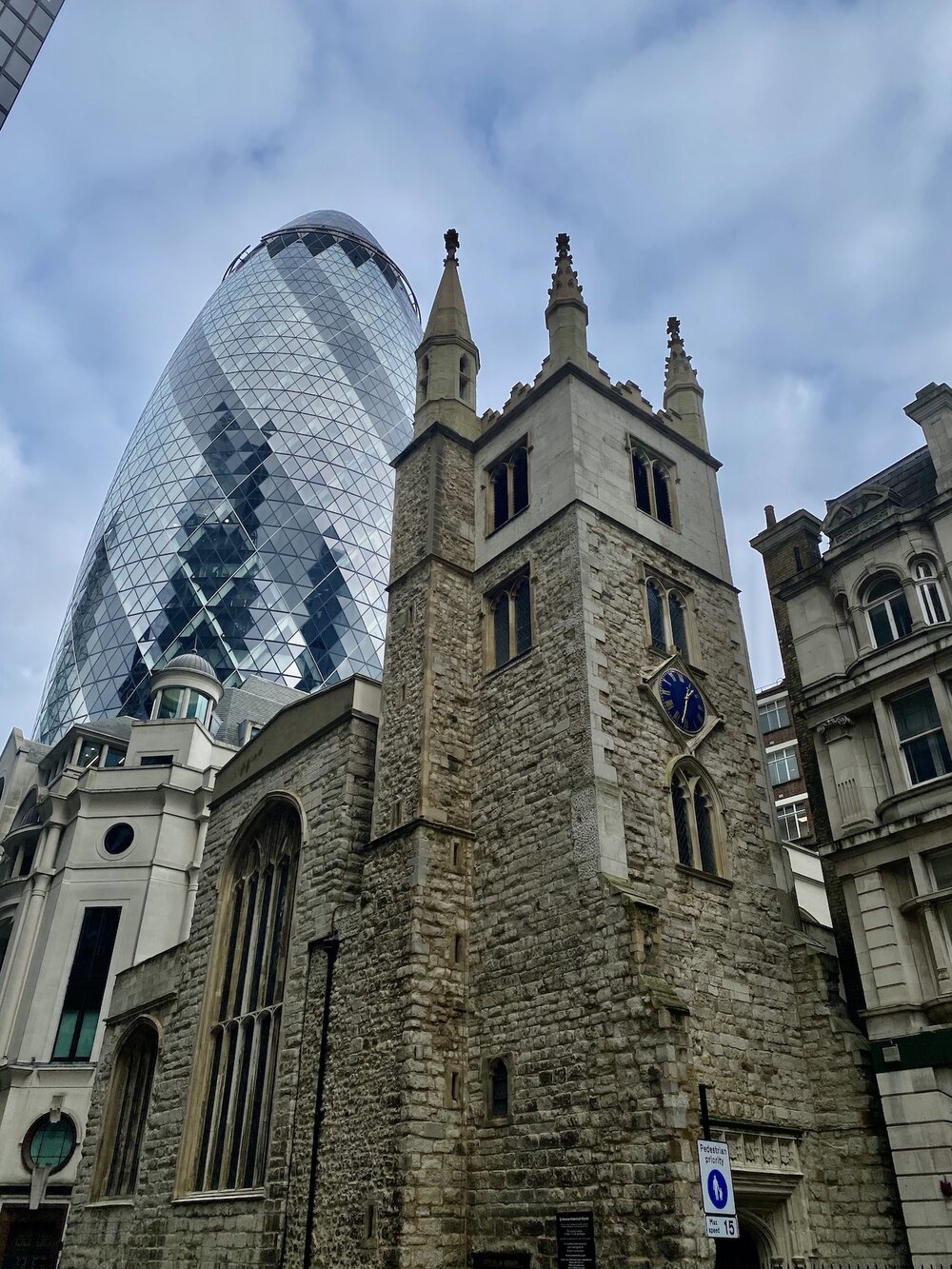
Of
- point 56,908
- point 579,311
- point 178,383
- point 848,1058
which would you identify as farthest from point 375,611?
point 848,1058

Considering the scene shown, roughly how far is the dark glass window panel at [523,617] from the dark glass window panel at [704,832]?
4.34 m

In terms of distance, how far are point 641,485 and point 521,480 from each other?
273 cm

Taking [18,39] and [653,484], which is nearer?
[653,484]

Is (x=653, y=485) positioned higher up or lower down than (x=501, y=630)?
higher up

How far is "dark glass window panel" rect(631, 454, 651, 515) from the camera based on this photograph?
22250mm

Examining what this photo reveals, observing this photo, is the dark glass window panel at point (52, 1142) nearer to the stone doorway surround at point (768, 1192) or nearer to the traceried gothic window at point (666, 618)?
the stone doorway surround at point (768, 1192)

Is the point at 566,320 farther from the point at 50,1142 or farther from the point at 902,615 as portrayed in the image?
the point at 50,1142

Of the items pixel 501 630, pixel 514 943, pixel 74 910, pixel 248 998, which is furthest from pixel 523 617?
pixel 74 910

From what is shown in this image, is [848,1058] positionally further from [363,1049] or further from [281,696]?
[281,696]

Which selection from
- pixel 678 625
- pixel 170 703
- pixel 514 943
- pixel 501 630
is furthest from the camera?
pixel 170 703

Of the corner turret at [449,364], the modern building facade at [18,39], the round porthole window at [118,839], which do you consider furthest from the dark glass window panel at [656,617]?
the round porthole window at [118,839]

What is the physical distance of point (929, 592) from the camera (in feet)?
59.5

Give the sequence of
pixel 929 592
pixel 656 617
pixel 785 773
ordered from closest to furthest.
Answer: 1. pixel 929 592
2. pixel 656 617
3. pixel 785 773

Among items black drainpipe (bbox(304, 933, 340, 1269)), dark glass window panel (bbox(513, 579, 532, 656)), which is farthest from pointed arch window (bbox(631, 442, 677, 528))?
black drainpipe (bbox(304, 933, 340, 1269))
